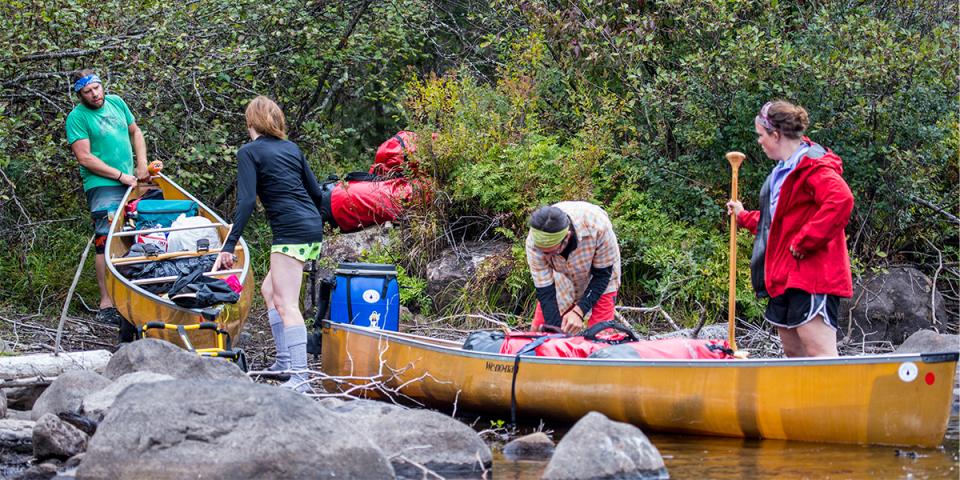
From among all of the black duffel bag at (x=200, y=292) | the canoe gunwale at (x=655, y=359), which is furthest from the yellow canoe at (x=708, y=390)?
the black duffel bag at (x=200, y=292)

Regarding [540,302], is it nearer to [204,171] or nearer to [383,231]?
[383,231]

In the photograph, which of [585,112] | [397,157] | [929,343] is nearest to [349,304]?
[397,157]

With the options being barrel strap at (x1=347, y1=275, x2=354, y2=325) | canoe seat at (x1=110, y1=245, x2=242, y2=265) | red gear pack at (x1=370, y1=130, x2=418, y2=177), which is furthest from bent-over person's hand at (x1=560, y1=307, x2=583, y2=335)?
red gear pack at (x1=370, y1=130, x2=418, y2=177)

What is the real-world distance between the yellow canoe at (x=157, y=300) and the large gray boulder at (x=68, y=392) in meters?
0.86

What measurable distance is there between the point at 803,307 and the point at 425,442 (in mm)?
1898

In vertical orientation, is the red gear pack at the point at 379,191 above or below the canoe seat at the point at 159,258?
above

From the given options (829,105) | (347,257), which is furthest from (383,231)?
(829,105)

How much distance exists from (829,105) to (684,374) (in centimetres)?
396

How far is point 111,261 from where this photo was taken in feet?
25.8

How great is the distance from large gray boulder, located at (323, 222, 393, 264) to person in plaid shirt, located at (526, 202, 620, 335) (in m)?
3.21

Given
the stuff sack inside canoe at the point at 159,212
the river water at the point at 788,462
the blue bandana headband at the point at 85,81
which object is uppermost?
the blue bandana headband at the point at 85,81

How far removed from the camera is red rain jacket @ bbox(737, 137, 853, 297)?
541cm

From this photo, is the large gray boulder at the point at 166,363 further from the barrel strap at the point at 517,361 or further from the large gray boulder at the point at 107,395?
the barrel strap at the point at 517,361

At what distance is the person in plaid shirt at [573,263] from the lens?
6.41 m
